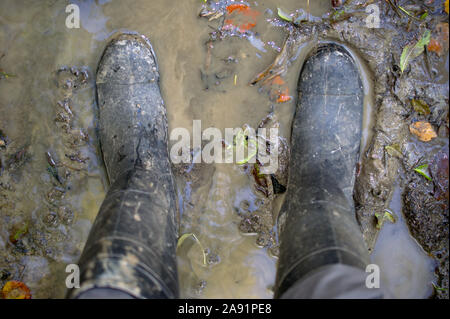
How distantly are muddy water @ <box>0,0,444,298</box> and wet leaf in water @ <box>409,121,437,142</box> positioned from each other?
0.24m

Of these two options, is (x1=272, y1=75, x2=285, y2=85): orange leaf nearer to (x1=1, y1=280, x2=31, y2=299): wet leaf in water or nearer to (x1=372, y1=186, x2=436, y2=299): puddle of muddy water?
(x1=372, y1=186, x2=436, y2=299): puddle of muddy water

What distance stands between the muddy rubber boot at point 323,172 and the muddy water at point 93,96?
94mm

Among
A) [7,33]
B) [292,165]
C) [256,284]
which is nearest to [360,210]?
[292,165]

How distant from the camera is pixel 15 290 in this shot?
190 cm

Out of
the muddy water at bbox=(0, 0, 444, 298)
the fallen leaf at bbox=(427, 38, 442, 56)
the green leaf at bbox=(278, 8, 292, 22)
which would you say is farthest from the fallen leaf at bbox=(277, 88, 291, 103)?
the fallen leaf at bbox=(427, 38, 442, 56)

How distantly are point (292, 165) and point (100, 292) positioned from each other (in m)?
1.19

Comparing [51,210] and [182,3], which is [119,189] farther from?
[182,3]

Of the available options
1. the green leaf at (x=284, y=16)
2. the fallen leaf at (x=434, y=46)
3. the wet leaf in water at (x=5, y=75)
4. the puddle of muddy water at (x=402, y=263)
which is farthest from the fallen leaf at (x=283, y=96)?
the wet leaf in water at (x=5, y=75)

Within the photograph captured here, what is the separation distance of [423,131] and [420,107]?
0.14 meters

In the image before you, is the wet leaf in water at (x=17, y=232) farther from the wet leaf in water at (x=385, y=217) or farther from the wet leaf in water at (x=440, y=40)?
the wet leaf in water at (x=440, y=40)

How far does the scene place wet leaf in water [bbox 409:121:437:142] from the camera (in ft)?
6.42

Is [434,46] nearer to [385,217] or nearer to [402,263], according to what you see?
[385,217]

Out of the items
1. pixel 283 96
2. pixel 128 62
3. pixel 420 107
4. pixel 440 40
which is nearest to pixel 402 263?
pixel 420 107

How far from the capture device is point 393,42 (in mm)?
1981
